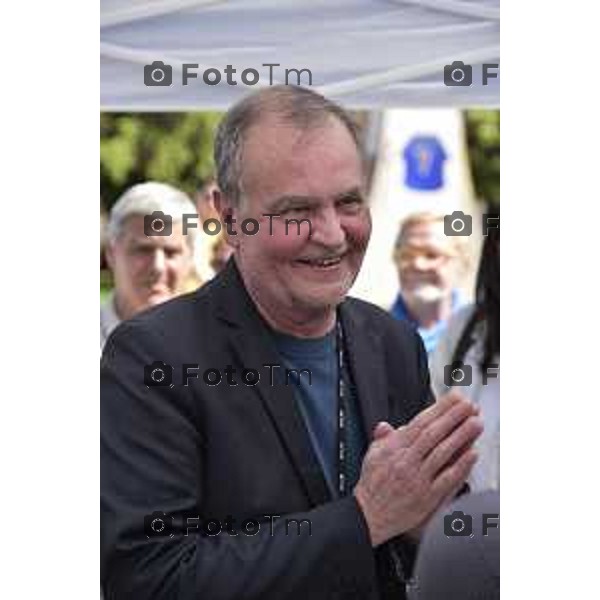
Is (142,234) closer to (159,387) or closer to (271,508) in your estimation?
(159,387)

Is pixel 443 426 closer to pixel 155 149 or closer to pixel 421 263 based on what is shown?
pixel 421 263

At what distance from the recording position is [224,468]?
1.85 metres

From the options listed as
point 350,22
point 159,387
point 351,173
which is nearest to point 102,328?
point 159,387

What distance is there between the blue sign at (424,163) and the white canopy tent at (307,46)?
6 cm

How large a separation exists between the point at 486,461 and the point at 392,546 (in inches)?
7.5

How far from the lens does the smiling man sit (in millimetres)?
1823

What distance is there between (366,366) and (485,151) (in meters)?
0.35

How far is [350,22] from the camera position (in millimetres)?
1953

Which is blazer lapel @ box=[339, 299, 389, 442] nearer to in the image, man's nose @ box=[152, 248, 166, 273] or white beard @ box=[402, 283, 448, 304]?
white beard @ box=[402, 283, 448, 304]
